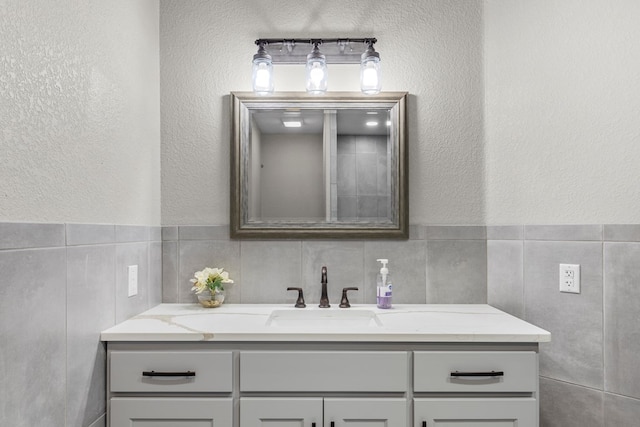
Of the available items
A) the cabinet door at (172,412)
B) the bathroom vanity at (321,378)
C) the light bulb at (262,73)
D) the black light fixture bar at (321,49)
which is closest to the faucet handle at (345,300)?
the bathroom vanity at (321,378)

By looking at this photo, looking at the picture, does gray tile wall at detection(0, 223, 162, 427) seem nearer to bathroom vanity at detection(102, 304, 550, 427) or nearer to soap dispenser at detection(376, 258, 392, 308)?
bathroom vanity at detection(102, 304, 550, 427)

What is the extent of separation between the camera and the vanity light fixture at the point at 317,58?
197 centimetres

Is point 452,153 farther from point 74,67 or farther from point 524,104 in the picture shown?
point 74,67

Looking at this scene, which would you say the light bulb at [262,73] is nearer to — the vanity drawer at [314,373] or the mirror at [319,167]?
the mirror at [319,167]

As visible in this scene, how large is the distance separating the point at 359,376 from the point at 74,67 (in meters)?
1.39

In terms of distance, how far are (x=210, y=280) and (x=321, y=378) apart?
730 mm

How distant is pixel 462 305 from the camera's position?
2.03 metres

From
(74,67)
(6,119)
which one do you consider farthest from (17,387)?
(74,67)

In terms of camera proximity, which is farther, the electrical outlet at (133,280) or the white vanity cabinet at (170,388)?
the electrical outlet at (133,280)

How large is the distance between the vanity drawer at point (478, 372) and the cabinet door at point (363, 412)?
0.35 feet

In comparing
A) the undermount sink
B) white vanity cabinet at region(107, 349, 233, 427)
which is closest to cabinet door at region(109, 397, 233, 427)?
white vanity cabinet at region(107, 349, 233, 427)

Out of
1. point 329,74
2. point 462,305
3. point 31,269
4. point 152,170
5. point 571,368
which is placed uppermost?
point 329,74

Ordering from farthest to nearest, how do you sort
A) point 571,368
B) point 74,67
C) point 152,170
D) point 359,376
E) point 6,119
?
point 152,170, point 571,368, point 359,376, point 74,67, point 6,119

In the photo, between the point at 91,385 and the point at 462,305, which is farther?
the point at 462,305
